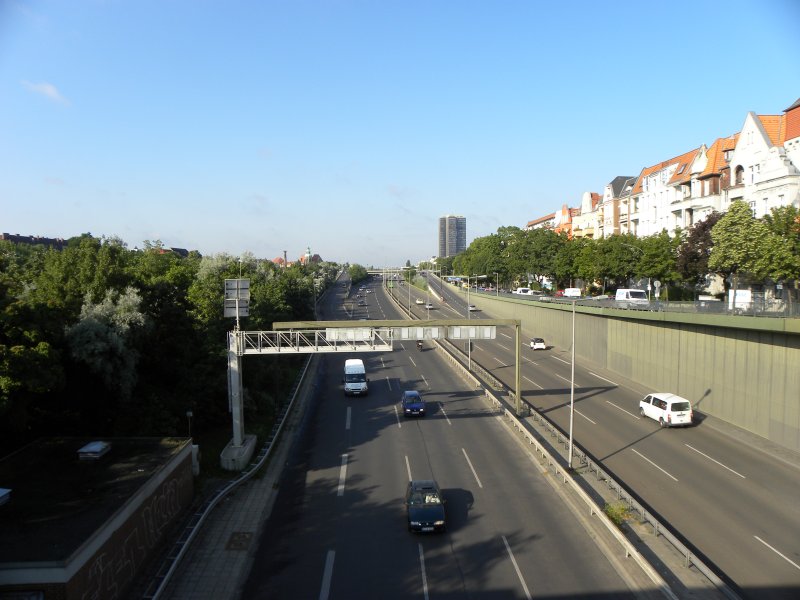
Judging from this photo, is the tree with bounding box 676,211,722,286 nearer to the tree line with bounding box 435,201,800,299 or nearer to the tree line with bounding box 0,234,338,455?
the tree line with bounding box 435,201,800,299

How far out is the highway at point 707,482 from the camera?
17.7m

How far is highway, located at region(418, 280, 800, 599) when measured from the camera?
17703 millimetres

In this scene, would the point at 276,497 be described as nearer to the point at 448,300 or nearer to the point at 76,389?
the point at 76,389

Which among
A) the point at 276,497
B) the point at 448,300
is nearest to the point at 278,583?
the point at 276,497

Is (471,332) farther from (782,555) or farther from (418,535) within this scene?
(782,555)

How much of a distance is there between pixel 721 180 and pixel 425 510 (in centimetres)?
5314

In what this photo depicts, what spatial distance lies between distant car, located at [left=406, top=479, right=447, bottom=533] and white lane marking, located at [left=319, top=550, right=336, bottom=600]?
10.3 ft

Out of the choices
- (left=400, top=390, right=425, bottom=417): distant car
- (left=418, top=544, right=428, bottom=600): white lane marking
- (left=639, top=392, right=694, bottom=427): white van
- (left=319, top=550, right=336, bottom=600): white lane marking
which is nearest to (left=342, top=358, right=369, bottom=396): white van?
(left=400, top=390, right=425, bottom=417): distant car

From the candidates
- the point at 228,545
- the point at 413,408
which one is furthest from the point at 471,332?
the point at 228,545

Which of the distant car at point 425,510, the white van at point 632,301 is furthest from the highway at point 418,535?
the white van at point 632,301

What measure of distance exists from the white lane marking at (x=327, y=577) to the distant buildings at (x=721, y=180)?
4458 centimetres

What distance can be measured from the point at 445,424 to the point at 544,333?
41854 millimetres

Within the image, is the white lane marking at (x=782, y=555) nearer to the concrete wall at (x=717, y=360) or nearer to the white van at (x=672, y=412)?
the concrete wall at (x=717, y=360)

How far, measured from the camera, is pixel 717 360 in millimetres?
34094
